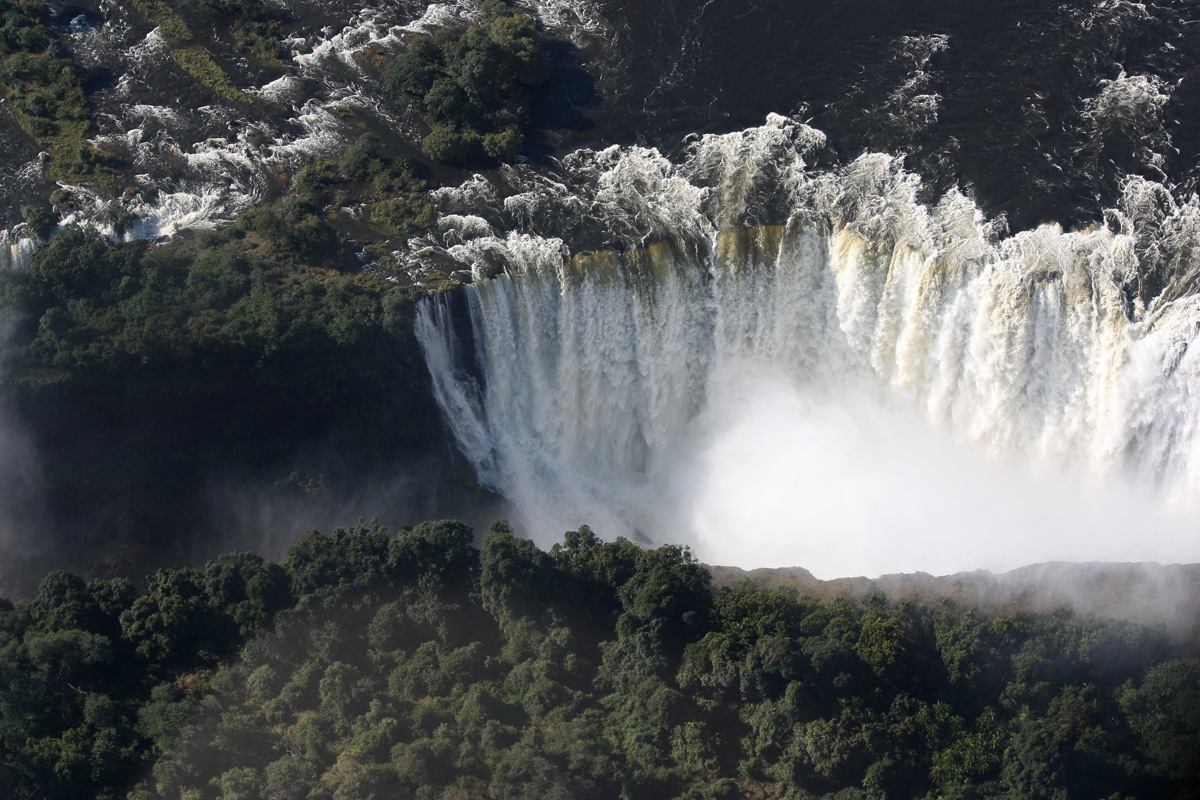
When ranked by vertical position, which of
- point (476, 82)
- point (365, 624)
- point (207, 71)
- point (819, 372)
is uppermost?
point (207, 71)

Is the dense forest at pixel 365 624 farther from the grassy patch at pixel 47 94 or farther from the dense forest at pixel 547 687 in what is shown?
the grassy patch at pixel 47 94

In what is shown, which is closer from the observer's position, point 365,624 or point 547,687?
point 547,687

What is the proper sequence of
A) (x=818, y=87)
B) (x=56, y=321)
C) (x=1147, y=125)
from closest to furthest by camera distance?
(x=56, y=321)
(x=1147, y=125)
(x=818, y=87)

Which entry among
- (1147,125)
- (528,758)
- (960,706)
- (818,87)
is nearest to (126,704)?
(528,758)

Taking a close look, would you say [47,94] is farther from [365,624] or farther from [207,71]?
[365,624]

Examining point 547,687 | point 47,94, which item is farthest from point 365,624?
point 47,94

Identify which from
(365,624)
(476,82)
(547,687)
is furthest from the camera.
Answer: (476,82)

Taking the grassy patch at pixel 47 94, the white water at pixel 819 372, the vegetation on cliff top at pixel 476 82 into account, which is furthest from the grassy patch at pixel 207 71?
the white water at pixel 819 372

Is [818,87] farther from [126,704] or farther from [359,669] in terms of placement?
[126,704]
